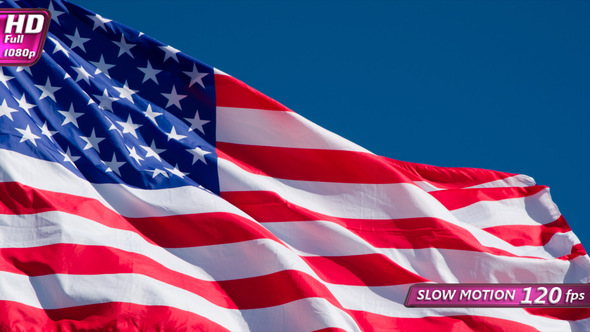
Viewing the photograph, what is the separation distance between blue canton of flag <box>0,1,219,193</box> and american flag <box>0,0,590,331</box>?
2 centimetres

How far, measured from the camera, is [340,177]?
1314 centimetres

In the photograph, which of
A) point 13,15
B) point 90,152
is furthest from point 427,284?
point 13,15

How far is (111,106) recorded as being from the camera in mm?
12766

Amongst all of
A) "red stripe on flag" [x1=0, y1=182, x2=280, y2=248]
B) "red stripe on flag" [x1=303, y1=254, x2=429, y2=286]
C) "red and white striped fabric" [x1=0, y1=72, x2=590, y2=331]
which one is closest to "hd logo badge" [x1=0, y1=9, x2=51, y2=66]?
"red and white striped fabric" [x1=0, y1=72, x2=590, y2=331]

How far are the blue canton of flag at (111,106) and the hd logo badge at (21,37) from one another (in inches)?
4.6

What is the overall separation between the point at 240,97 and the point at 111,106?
154 cm

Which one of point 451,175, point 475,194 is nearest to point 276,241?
point 451,175

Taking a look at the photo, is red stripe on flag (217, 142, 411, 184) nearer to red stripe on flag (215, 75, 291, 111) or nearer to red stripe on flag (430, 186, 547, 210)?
red stripe on flag (215, 75, 291, 111)

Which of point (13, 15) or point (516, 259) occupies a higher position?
point (13, 15)

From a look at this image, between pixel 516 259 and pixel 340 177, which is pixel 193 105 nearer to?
pixel 340 177

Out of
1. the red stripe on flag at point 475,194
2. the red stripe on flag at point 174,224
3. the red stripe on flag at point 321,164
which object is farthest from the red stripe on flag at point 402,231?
the red stripe on flag at point 475,194

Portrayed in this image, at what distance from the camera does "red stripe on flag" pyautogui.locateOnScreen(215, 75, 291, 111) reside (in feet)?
43.6

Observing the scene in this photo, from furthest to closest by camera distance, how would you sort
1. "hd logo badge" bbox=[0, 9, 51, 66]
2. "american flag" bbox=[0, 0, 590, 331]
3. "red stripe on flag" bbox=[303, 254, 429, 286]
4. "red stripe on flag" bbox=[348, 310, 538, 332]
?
"hd logo badge" bbox=[0, 9, 51, 66]
"red stripe on flag" bbox=[303, 254, 429, 286]
"red stripe on flag" bbox=[348, 310, 538, 332]
"american flag" bbox=[0, 0, 590, 331]

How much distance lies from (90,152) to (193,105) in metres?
1.62
